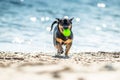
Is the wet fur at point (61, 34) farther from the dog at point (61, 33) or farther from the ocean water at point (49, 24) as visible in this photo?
the ocean water at point (49, 24)

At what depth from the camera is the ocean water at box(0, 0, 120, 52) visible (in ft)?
28.0

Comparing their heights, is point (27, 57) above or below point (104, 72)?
below

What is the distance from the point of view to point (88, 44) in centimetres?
876

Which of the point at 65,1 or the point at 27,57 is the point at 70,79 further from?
the point at 65,1

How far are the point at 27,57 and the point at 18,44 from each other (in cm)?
223

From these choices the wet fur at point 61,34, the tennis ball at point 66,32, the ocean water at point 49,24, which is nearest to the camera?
the wet fur at point 61,34

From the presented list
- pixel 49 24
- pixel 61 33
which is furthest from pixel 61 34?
pixel 49 24

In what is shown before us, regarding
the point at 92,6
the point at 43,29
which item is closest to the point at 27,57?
the point at 43,29

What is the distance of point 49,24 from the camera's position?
12.2m

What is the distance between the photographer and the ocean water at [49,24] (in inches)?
336

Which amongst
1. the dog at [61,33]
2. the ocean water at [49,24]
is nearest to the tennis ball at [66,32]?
the dog at [61,33]

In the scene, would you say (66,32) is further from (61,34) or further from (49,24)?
(49,24)

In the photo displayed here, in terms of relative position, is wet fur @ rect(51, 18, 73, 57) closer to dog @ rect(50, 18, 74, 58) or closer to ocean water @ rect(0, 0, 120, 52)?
dog @ rect(50, 18, 74, 58)

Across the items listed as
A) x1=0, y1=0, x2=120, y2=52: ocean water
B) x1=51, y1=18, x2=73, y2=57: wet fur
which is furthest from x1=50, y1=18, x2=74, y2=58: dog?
x1=0, y1=0, x2=120, y2=52: ocean water
